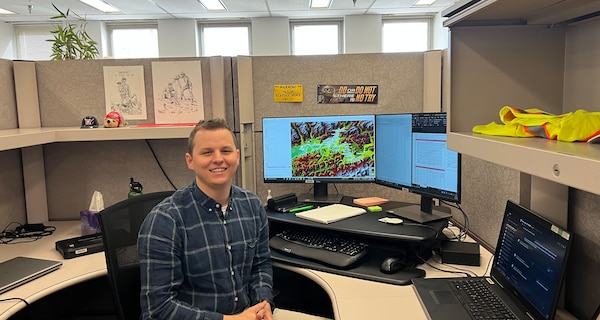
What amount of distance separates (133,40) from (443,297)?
699cm

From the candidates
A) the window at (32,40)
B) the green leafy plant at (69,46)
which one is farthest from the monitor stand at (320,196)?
the window at (32,40)

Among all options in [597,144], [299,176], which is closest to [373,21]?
[299,176]

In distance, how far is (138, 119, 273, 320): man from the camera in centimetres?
116

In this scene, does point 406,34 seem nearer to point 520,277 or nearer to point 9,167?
point 9,167

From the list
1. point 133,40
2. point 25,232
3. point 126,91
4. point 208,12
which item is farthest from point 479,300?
point 133,40

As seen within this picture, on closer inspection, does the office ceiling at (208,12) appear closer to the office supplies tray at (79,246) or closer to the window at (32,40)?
the window at (32,40)

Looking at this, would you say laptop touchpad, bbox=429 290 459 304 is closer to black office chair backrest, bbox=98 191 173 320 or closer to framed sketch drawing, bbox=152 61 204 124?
black office chair backrest, bbox=98 191 173 320

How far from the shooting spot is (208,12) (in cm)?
629

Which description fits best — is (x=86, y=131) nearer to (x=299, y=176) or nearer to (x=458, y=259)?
(x=299, y=176)

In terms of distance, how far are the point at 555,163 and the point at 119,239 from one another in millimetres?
1193

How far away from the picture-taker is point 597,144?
0.68 meters

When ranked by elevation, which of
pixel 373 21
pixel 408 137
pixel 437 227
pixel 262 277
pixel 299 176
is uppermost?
pixel 373 21

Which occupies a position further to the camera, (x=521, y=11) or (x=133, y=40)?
(x=133, y=40)

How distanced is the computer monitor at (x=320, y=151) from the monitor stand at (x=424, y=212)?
0.73 ft
